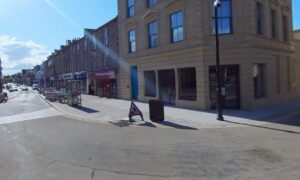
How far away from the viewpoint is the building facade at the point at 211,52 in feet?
58.9

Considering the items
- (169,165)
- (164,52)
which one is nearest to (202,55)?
(164,52)

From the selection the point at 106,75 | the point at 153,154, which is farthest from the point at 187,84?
the point at 106,75

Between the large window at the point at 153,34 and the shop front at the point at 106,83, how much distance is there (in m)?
8.26

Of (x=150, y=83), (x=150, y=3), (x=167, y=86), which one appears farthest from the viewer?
(x=150, y=83)

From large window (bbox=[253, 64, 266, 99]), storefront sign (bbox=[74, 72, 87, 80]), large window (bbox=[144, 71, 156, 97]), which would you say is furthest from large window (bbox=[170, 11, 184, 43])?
storefront sign (bbox=[74, 72, 87, 80])

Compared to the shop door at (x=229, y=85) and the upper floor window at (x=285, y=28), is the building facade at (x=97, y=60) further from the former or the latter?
the upper floor window at (x=285, y=28)

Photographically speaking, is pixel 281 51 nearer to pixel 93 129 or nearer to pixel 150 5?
pixel 150 5

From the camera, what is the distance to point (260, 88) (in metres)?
19.8

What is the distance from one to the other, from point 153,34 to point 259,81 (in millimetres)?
8614

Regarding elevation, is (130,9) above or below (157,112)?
above

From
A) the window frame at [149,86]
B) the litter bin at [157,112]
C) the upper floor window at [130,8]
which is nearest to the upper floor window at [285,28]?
the window frame at [149,86]

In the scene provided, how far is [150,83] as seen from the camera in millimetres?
25172

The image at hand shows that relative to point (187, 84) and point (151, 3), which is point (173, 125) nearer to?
point (187, 84)

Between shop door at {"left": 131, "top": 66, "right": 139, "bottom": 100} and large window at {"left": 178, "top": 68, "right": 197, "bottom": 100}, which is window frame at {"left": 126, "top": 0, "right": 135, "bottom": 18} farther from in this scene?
large window at {"left": 178, "top": 68, "right": 197, "bottom": 100}
